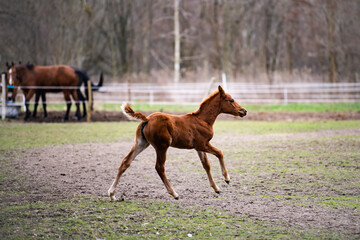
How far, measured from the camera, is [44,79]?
56.6ft

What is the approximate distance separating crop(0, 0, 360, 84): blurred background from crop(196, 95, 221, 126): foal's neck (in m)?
18.2

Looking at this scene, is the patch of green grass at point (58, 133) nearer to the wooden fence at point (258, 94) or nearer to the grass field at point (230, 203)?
the grass field at point (230, 203)

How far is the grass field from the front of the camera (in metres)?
4.27

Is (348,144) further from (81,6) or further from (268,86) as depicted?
(81,6)

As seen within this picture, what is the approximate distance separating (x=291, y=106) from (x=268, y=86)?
282 centimetres

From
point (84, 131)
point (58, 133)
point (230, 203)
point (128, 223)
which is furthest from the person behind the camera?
point (84, 131)

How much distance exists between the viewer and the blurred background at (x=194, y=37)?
27423 millimetres

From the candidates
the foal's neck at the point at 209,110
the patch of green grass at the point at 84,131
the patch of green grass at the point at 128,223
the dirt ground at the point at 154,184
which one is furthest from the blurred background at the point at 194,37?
the patch of green grass at the point at 128,223

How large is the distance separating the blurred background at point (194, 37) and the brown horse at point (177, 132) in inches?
718

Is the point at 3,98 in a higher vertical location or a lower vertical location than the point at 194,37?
lower

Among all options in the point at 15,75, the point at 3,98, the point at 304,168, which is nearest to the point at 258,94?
the point at 15,75

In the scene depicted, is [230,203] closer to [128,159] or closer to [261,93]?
[128,159]

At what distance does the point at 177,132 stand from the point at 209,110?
2.30 feet

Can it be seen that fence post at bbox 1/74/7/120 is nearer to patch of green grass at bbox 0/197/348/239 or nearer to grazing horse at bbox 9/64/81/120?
grazing horse at bbox 9/64/81/120
